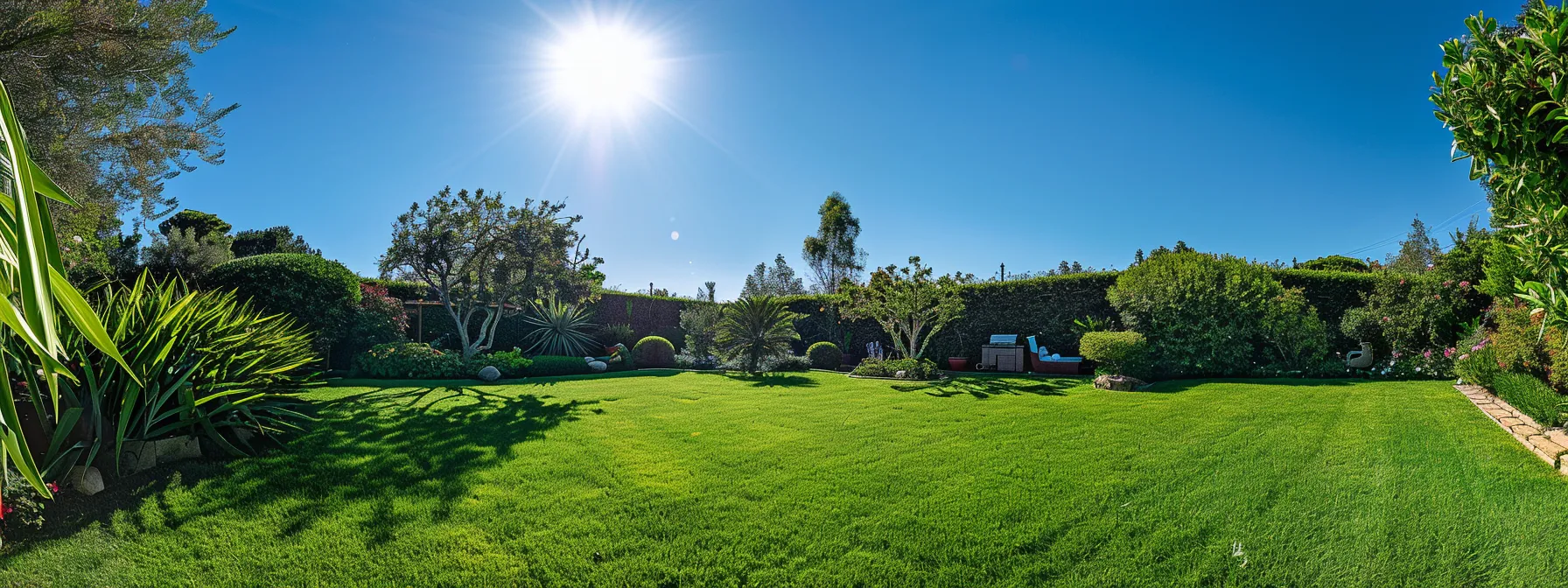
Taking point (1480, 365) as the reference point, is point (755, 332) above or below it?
above

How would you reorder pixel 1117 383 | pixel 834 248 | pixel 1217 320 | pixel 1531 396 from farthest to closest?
pixel 834 248 < pixel 1217 320 < pixel 1117 383 < pixel 1531 396

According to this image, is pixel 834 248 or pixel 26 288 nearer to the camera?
pixel 26 288

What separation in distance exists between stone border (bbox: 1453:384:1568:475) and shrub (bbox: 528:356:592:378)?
12.9m

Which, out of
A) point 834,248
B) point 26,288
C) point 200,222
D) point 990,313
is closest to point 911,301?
point 990,313

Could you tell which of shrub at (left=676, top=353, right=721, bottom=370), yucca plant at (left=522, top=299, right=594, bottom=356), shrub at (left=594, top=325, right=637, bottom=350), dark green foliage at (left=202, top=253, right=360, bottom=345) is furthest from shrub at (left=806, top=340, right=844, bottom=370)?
dark green foliage at (left=202, top=253, right=360, bottom=345)

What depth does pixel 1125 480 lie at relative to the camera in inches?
154

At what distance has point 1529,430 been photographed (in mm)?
4805

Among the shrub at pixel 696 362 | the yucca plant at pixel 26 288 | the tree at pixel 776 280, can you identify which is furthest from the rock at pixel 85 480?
the tree at pixel 776 280

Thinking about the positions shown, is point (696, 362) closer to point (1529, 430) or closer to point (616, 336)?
point (616, 336)

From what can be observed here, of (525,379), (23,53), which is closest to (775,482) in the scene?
(23,53)

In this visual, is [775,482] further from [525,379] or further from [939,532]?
[525,379]

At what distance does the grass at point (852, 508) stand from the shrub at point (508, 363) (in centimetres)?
634

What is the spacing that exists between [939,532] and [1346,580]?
1.72m

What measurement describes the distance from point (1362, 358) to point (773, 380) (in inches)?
390
